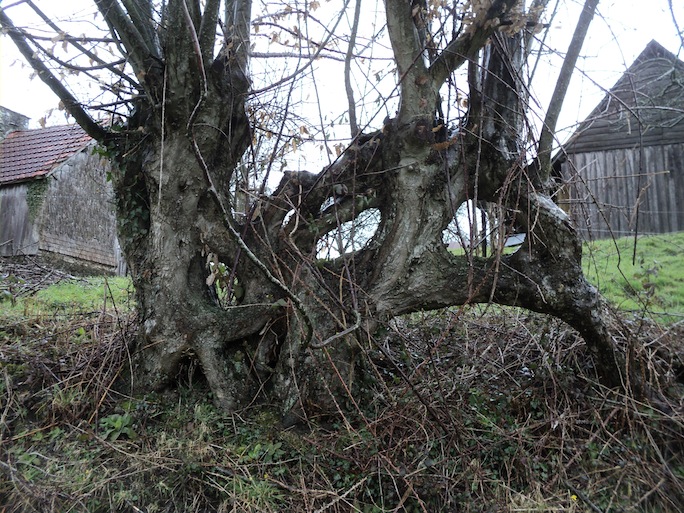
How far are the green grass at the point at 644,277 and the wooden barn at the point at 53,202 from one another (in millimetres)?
11293

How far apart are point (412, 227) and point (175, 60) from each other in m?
2.21

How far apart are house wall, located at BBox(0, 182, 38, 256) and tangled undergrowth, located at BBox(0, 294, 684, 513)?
10489mm

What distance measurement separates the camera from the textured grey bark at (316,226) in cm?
373

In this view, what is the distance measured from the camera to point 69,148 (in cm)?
1394

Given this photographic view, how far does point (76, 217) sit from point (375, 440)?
45.3 ft

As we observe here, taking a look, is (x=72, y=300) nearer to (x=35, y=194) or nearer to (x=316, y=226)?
(x=316, y=226)

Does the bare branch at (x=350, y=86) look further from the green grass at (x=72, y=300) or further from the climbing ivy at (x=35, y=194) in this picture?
the climbing ivy at (x=35, y=194)

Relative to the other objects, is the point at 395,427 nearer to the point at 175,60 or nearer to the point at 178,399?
the point at 178,399

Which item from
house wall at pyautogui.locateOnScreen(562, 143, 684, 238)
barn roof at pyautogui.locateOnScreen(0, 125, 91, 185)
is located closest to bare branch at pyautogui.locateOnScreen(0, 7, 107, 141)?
barn roof at pyautogui.locateOnScreen(0, 125, 91, 185)

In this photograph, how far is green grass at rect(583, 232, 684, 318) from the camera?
514 centimetres

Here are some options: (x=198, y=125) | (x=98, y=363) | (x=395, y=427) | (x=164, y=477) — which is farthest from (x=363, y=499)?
(x=198, y=125)

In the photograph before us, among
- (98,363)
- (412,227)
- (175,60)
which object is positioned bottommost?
(98,363)

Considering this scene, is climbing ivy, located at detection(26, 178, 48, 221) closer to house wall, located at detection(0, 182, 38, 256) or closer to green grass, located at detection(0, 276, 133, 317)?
house wall, located at detection(0, 182, 38, 256)

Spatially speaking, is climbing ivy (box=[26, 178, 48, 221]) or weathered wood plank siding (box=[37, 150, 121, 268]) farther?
weathered wood plank siding (box=[37, 150, 121, 268])
